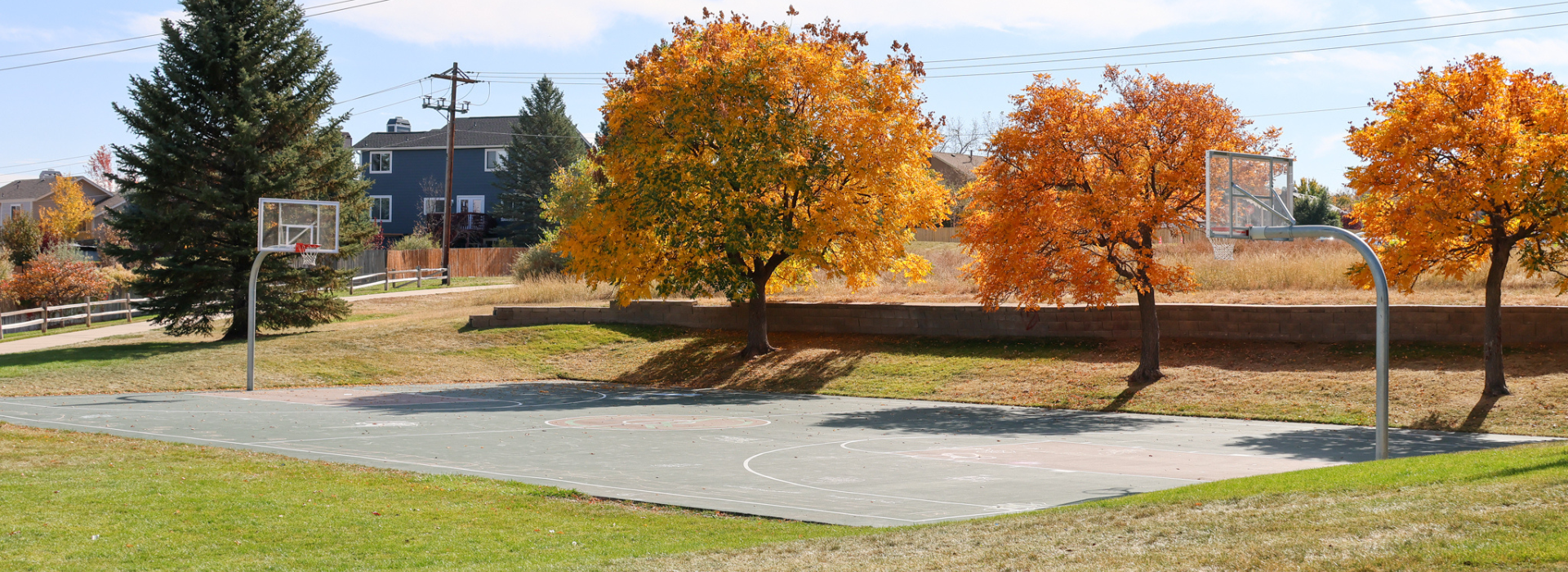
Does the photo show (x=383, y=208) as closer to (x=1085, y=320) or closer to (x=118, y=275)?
(x=118, y=275)

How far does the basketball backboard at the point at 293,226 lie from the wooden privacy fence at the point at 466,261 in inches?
1120

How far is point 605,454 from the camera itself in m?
15.9

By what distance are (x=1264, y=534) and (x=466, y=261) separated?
54.8m

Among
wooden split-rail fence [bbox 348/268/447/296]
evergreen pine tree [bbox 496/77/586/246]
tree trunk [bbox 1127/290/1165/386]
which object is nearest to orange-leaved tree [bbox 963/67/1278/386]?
tree trunk [bbox 1127/290/1165/386]

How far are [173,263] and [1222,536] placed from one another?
31.5 meters

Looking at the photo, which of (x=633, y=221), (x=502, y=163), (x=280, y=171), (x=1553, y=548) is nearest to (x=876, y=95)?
(x=633, y=221)

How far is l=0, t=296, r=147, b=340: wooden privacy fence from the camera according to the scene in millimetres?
39250

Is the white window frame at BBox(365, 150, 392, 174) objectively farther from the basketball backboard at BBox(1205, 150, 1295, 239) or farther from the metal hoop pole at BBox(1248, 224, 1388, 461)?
the metal hoop pole at BBox(1248, 224, 1388, 461)

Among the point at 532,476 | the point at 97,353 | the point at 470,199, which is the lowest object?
the point at 532,476

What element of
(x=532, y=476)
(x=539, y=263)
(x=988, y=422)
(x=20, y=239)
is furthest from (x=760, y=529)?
(x=20, y=239)

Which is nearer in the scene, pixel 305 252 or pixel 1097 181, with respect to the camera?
pixel 1097 181

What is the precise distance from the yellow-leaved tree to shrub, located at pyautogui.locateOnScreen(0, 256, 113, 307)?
30.4 metres

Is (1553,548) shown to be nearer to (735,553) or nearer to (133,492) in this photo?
(735,553)

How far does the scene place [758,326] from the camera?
31016 millimetres
